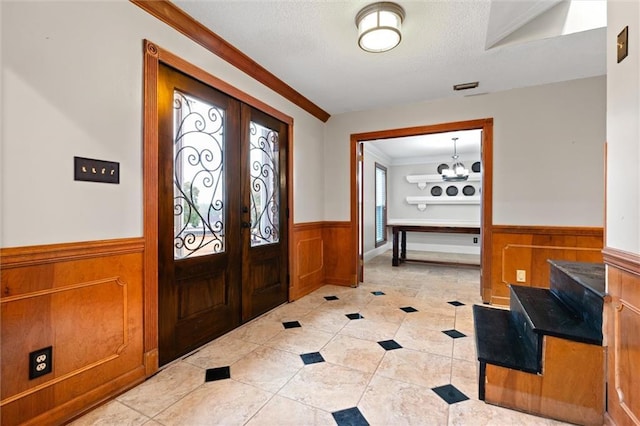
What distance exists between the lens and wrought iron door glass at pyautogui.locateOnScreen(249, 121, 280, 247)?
2750mm

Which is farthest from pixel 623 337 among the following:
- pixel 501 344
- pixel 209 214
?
pixel 209 214

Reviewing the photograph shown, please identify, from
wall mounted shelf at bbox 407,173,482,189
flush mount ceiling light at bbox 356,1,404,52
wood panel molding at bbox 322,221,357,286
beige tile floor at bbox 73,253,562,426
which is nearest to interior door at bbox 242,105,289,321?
beige tile floor at bbox 73,253,562,426

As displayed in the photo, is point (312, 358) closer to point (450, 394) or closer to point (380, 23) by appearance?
point (450, 394)

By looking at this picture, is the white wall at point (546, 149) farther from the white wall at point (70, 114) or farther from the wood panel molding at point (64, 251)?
the wood panel molding at point (64, 251)

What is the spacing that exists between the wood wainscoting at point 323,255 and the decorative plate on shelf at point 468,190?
4.58 meters

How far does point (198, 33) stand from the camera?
2061mm

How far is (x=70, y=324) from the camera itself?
1.43m

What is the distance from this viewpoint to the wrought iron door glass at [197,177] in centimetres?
202

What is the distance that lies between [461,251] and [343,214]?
13.9 ft

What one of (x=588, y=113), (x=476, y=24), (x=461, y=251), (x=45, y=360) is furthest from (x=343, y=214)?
(x=461, y=251)

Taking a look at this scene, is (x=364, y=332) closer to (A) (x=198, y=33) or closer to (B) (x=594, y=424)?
(B) (x=594, y=424)

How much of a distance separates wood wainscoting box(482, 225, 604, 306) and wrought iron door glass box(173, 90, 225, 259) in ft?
9.76

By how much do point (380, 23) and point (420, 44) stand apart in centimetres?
64

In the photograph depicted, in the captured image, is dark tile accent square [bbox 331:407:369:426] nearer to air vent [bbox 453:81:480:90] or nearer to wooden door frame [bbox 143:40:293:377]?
wooden door frame [bbox 143:40:293:377]
